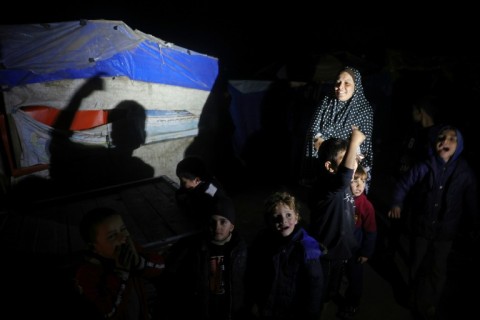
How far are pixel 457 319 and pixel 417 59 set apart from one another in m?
4.64

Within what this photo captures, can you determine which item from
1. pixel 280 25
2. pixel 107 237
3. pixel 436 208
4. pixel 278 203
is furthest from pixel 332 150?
pixel 280 25

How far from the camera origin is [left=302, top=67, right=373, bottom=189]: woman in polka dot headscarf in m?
3.45

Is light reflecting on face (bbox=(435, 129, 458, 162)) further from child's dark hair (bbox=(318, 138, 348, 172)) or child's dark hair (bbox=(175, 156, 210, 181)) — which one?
child's dark hair (bbox=(175, 156, 210, 181))

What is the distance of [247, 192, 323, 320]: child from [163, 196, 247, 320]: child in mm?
150

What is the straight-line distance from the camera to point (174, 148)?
6797mm

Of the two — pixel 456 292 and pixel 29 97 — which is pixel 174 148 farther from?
pixel 456 292

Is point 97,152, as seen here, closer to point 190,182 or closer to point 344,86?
point 190,182

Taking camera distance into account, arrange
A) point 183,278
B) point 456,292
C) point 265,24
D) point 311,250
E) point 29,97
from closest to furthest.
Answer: point 311,250, point 183,278, point 456,292, point 29,97, point 265,24

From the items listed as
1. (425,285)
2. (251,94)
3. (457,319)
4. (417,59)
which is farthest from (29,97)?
(417,59)

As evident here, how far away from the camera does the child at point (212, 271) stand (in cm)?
234

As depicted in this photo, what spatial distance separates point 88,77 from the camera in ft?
16.4

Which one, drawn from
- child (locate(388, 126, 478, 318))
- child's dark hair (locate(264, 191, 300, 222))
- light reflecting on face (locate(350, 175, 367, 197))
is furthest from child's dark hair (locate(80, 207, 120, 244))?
child (locate(388, 126, 478, 318))

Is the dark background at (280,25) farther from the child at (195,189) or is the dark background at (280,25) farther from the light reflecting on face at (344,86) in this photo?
the child at (195,189)

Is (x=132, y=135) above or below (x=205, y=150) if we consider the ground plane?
above
